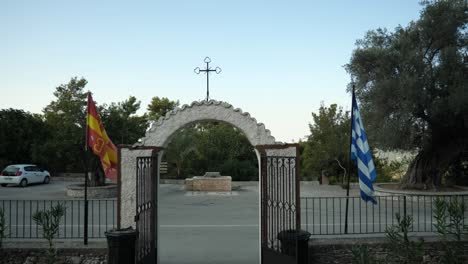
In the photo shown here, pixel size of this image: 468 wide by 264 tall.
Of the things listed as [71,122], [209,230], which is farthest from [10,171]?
[209,230]

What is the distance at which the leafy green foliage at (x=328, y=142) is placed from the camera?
23000mm

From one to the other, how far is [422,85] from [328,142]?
7732 millimetres

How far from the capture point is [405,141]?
56.5ft

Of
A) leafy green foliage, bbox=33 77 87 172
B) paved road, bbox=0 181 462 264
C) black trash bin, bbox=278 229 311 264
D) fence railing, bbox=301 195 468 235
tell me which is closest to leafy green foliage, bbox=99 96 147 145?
leafy green foliage, bbox=33 77 87 172

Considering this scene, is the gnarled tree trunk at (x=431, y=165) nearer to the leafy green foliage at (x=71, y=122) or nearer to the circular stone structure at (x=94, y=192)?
the circular stone structure at (x=94, y=192)

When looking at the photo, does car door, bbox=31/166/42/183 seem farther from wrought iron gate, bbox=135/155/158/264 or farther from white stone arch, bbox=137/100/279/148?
wrought iron gate, bbox=135/155/158/264

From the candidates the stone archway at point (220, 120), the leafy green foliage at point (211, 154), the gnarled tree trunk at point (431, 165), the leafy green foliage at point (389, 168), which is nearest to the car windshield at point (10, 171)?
the leafy green foliage at point (211, 154)

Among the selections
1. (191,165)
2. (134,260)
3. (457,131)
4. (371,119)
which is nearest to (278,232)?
(134,260)

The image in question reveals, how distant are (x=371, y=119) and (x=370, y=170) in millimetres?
11008

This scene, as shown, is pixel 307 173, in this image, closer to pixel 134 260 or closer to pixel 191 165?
pixel 191 165

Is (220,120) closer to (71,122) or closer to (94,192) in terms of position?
(94,192)

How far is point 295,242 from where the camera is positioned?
627cm

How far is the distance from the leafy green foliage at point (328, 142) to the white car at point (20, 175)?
17.5 metres

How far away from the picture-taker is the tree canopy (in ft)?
52.8
